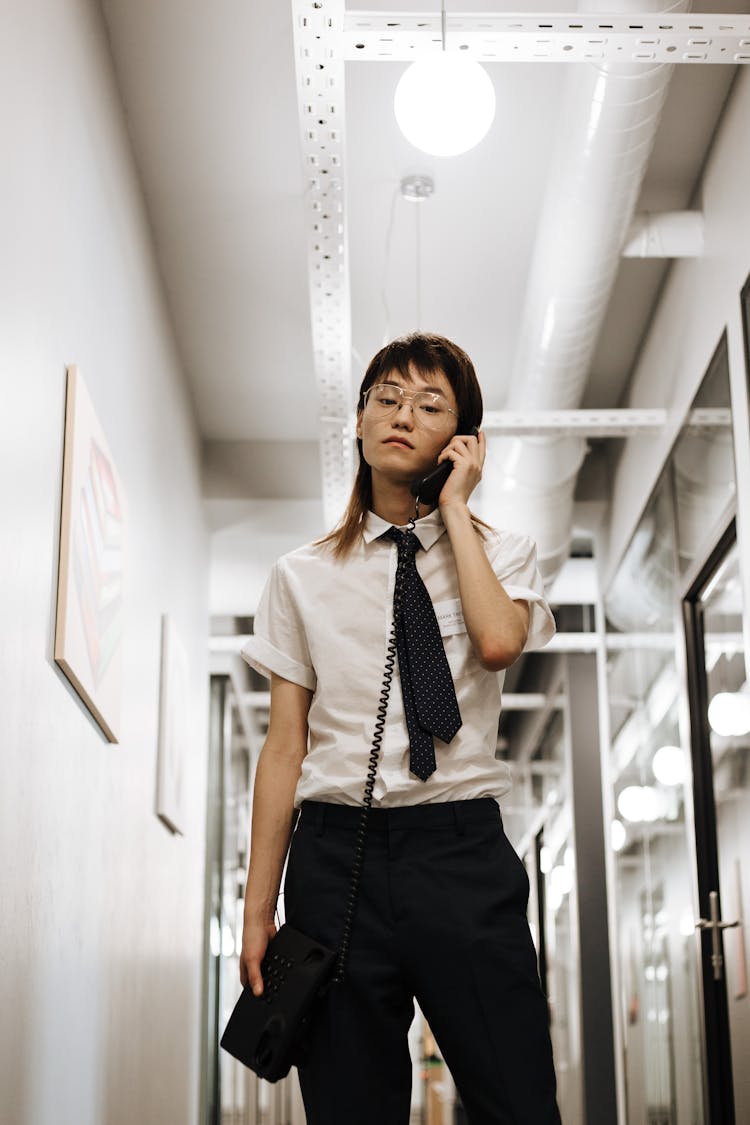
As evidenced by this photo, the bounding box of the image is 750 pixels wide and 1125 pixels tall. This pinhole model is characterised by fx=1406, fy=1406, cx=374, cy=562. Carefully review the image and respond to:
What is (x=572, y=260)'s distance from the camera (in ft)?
13.1

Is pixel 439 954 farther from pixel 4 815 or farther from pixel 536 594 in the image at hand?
pixel 4 815

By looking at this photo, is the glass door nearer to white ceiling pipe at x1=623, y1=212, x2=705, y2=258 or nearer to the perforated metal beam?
the perforated metal beam

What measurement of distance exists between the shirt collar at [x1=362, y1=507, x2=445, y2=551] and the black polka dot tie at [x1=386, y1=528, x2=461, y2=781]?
0.04 m

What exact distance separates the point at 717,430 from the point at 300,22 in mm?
1751

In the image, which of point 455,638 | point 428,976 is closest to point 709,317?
point 455,638

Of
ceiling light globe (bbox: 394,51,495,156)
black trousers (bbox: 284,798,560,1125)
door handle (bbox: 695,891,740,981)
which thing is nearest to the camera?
black trousers (bbox: 284,798,560,1125)

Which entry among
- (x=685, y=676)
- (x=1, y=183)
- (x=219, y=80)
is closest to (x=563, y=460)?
(x=685, y=676)

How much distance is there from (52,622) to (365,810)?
3.85 ft

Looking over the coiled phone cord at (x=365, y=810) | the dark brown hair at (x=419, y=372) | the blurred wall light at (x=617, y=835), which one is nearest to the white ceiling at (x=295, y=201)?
the blurred wall light at (x=617, y=835)

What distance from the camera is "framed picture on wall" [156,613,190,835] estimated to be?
14.3ft

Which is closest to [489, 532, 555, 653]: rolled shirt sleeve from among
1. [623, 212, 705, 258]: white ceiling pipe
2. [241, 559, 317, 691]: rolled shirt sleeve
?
[241, 559, 317, 691]: rolled shirt sleeve

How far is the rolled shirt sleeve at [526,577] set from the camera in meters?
1.80

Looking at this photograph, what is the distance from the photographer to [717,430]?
3955 mm

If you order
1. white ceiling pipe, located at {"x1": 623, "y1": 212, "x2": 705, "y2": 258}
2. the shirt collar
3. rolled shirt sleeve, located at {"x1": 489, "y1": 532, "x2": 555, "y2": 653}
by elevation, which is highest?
white ceiling pipe, located at {"x1": 623, "y1": 212, "x2": 705, "y2": 258}
